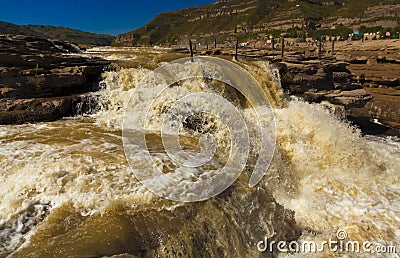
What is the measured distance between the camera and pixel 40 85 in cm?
939

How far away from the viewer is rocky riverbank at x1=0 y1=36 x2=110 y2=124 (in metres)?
8.40

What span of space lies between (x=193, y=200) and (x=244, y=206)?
2.98ft

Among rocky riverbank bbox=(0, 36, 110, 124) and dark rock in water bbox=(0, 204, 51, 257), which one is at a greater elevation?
rocky riverbank bbox=(0, 36, 110, 124)

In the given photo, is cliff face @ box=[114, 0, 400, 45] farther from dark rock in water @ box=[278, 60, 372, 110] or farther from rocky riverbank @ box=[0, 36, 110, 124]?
rocky riverbank @ box=[0, 36, 110, 124]

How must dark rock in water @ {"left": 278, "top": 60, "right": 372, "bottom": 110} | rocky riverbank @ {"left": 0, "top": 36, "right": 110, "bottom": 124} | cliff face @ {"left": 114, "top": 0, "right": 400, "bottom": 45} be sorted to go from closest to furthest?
1. rocky riverbank @ {"left": 0, "top": 36, "right": 110, "bottom": 124}
2. dark rock in water @ {"left": 278, "top": 60, "right": 372, "bottom": 110}
3. cliff face @ {"left": 114, "top": 0, "right": 400, "bottom": 45}

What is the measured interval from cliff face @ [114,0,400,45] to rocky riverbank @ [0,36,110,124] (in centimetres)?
5792

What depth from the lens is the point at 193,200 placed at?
13.5 feet

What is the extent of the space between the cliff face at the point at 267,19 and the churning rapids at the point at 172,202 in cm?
6172

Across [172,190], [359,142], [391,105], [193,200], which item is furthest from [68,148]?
[391,105]

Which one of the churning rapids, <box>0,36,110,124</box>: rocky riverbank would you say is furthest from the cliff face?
the churning rapids

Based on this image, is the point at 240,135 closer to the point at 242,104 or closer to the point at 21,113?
the point at 242,104

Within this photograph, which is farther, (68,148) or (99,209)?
(68,148)

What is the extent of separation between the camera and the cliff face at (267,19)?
2925 inches

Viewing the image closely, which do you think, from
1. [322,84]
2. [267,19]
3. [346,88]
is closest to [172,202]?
[322,84]
